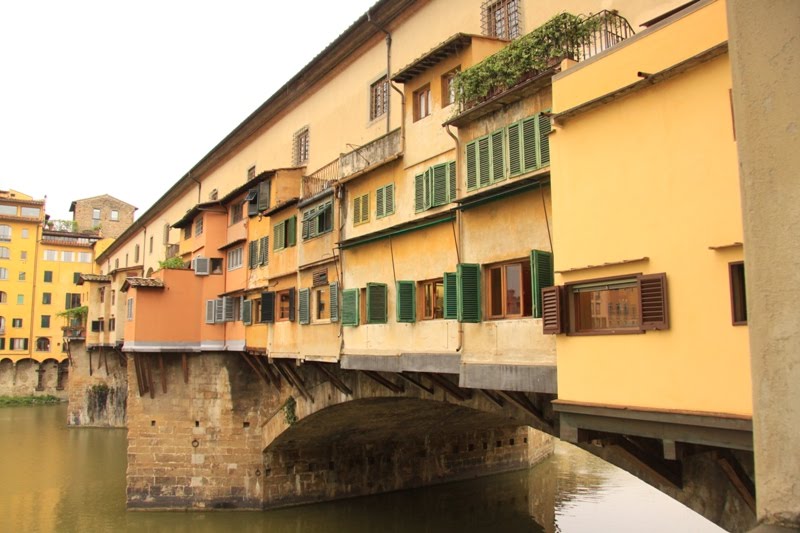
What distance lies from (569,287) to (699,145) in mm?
2179

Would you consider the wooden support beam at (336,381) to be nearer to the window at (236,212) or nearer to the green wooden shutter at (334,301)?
the green wooden shutter at (334,301)

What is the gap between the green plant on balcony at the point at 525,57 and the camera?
899 centimetres

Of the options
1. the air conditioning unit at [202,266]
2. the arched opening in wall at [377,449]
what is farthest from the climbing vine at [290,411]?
the air conditioning unit at [202,266]

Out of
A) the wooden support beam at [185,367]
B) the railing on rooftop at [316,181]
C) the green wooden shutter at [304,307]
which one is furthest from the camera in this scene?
the wooden support beam at [185,367]

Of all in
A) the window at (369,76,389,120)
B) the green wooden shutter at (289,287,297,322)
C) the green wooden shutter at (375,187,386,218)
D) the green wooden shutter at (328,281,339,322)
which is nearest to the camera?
the green wooden shutter at (375,187,386,218)

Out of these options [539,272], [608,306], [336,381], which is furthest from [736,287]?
[336,381]

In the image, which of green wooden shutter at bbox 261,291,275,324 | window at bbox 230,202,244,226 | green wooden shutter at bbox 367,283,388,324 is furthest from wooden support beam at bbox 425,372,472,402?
window at bbox 230,202,244,226

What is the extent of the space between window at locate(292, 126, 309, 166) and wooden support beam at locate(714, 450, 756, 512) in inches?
608

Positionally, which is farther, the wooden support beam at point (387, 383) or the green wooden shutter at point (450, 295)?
the wooden support beam at point (387, 383)

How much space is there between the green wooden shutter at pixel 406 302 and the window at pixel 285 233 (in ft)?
20.9

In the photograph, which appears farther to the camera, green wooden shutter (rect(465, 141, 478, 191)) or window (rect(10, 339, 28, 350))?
window (rect(10, 339, 28, 350))

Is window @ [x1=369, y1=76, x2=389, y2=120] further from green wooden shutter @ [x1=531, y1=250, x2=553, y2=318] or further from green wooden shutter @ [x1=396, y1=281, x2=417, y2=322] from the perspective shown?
green wooden shutter @ [x1=531, y1=250, x2=553, y2=318]

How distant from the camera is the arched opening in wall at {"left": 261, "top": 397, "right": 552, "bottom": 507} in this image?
20.1 meters

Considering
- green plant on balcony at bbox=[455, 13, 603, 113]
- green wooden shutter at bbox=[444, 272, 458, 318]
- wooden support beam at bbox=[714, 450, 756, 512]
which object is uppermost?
green plant on balcony at bbox=[455, 13, 603, 113]
